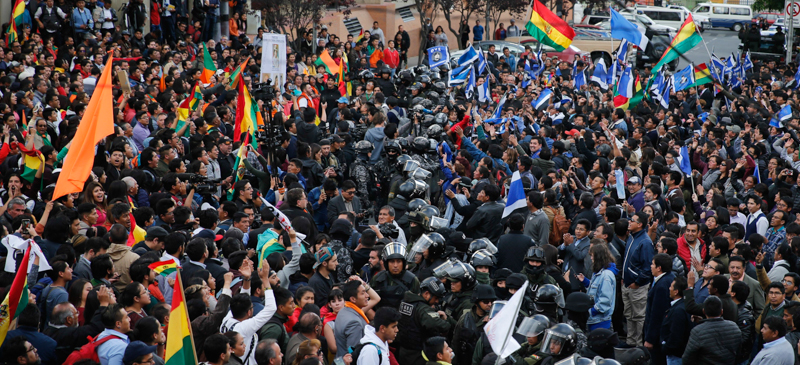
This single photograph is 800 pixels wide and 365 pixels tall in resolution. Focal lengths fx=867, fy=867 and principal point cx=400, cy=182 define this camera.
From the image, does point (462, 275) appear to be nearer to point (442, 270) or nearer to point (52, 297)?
point (442, 270)

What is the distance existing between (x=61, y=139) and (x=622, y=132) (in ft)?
31.0

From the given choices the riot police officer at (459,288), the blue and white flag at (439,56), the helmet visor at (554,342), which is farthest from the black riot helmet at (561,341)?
the blue and white flag at (439,56)

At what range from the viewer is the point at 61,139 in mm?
12031

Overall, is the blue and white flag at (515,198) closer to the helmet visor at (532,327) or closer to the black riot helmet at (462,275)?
the black riot helmet at (462,275)

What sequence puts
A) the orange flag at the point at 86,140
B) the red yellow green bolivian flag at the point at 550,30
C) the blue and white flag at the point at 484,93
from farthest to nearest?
the red yellow green bolivian flag at the point at 550,30 < the blue and white flag at the point at 484,93 < the orange flag at the point at 86,140

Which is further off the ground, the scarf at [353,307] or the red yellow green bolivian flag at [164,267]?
the red yellow green bolivian flag at [164,267]

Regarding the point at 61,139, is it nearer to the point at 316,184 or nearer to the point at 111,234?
the point at 316,184

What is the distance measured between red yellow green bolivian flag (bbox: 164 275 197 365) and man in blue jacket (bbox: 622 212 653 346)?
5120mm

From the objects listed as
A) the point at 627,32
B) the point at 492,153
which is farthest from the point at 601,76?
the point at 492,153

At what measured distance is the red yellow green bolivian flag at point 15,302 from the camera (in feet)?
20.3

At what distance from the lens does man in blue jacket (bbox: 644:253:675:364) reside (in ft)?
27.1

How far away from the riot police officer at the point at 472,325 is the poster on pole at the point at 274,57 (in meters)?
8.97

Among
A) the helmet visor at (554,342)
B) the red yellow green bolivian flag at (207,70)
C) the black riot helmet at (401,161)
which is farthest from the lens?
the red yellow green bolivian flag at (207,70)

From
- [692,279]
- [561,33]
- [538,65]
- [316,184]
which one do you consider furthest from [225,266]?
[538,65]
